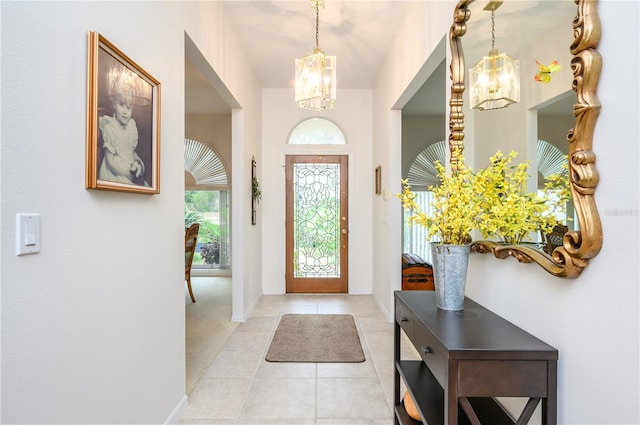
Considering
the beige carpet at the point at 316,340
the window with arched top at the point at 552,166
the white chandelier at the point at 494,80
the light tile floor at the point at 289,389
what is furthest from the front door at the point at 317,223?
the window with arched top at the point at 552,166

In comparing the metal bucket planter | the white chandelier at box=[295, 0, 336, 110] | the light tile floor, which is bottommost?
the light tile floor

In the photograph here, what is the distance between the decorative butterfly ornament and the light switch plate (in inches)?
68.8

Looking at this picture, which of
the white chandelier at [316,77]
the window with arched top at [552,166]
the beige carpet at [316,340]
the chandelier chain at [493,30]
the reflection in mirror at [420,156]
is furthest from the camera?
the reflection in mirror at [420,156]

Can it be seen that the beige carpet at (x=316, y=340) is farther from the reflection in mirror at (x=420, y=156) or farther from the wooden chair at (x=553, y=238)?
the reflection in mirror at (x=420, y=156)

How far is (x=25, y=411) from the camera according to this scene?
97 centimetres

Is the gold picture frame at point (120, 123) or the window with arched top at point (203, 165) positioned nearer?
the gold picture frame at point (120, 123)

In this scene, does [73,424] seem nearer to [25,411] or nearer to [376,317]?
[25,411]

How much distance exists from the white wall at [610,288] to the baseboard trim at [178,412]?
1.90 meters

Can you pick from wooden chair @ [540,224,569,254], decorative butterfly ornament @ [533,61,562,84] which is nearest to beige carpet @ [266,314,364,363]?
wooden chair @ [540,224,569,254]

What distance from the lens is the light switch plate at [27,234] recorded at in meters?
0.94

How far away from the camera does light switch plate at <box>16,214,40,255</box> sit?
937mm

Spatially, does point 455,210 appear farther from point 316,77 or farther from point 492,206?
point 316,77

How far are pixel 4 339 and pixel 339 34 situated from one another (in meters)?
3.40

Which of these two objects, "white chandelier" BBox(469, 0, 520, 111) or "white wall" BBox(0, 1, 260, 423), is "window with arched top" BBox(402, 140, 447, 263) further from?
"white wall" BBox(0, 1, 260, 423)
